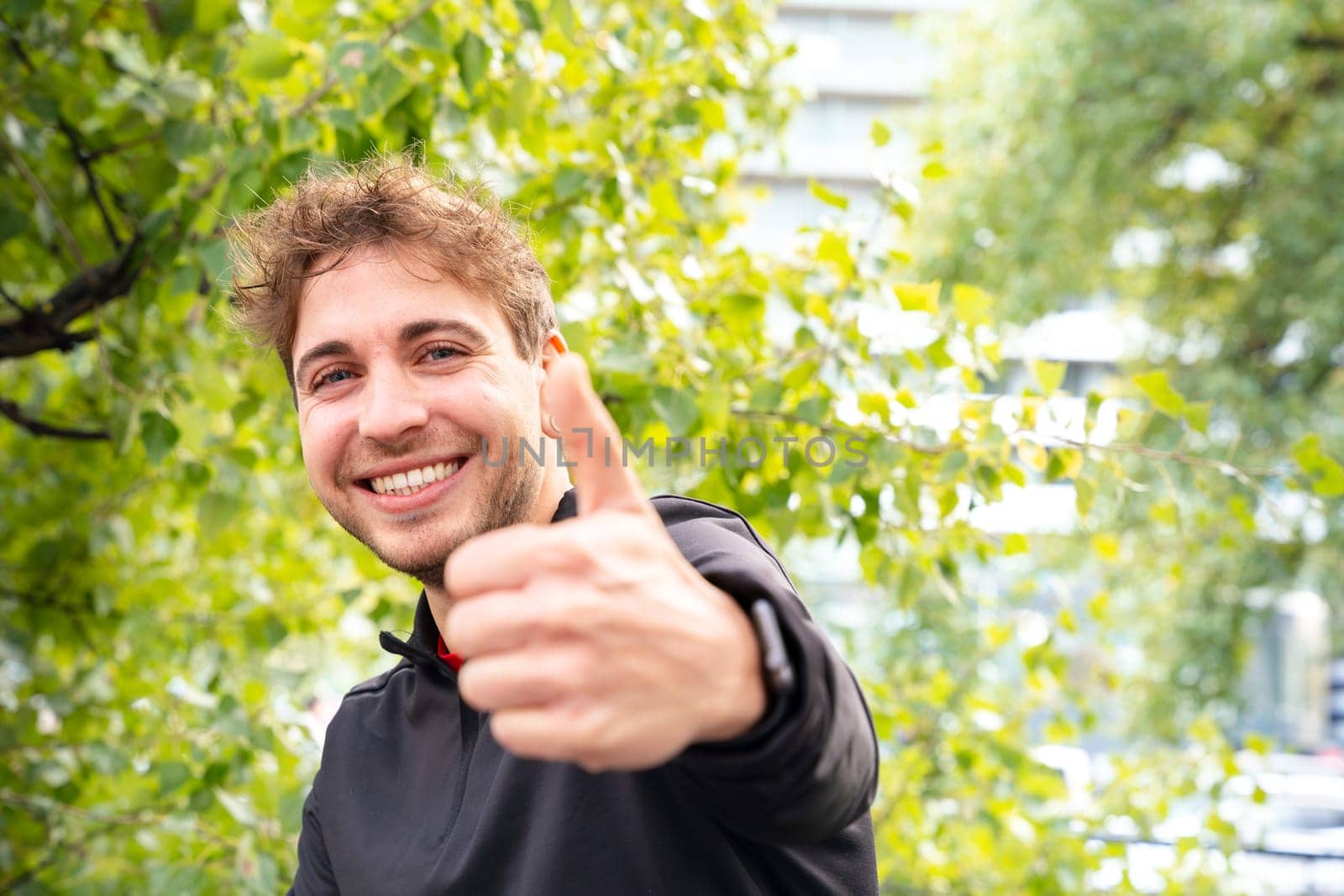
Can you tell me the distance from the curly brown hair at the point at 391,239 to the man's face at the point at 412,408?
0.10 feet

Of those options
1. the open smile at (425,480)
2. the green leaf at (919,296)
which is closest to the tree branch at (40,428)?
the open smile at (425,480)

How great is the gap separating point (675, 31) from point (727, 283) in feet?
2.21

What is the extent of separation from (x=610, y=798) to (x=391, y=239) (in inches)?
27.5

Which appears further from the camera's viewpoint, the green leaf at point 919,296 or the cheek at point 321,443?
the green leaf at point 919,296

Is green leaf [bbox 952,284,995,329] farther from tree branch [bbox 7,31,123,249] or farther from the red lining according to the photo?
tree branch [bbox 7,31,123,249]

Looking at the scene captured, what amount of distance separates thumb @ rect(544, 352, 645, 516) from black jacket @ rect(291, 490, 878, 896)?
0.35 feet

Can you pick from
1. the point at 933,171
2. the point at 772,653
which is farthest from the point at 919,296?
the point at 772,653

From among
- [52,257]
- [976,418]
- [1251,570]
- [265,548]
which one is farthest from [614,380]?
[1251,570]

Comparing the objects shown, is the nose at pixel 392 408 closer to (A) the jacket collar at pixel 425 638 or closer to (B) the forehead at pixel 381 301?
(B) the forehead at pixel 381 301

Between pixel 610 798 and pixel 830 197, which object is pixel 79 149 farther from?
pixel 610 798

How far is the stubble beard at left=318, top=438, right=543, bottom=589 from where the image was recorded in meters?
1.33

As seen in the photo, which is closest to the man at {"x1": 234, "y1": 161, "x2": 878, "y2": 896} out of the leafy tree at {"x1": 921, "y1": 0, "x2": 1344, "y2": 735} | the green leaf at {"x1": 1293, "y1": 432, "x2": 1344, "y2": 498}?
the green leaf at {"x1": 1293, "y1": 432, "x2": 1344, "y2": 498}

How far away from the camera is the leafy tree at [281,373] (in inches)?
77.2

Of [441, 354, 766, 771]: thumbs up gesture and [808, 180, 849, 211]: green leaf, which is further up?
[808, 180, 849, 211]: green leaf
